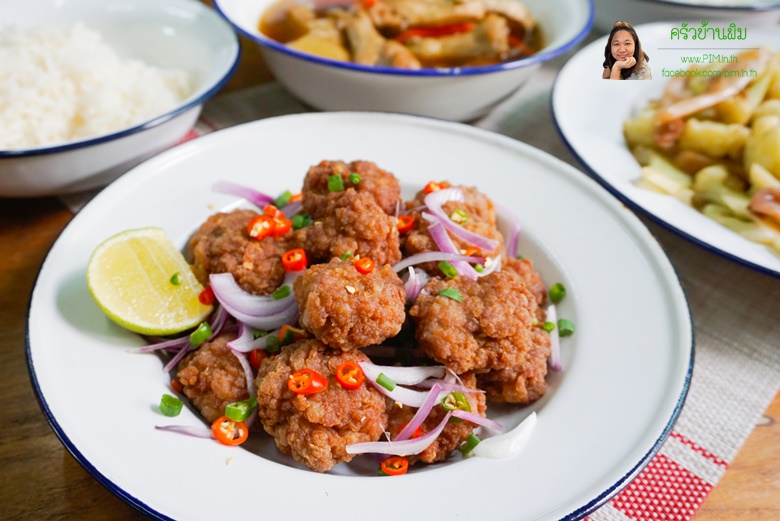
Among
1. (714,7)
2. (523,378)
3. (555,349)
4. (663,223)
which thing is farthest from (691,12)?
(523,378)

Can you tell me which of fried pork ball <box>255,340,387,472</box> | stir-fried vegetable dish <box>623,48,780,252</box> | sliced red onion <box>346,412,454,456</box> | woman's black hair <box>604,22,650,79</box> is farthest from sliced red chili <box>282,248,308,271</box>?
stir-fried vegetable dish <box>623,48,780,252</box>

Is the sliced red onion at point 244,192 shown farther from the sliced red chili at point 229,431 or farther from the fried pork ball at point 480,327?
the sliced red chili at point 229,431

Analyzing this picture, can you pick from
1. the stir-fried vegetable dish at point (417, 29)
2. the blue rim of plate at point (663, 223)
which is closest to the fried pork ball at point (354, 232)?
the blue rim of plate at point (663, 223)

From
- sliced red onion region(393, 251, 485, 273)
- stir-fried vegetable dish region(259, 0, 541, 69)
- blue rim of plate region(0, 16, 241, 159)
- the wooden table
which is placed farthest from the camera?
stir-fried vegetable dish region(259, 0, 541, 69)

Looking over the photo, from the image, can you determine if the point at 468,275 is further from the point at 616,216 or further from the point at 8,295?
the point at 8,295

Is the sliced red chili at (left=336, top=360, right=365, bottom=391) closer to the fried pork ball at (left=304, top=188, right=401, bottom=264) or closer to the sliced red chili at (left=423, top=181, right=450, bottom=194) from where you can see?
the fried pork ball at (left=304, top=188, right=401, bottom=264)

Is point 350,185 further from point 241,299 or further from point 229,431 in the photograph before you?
point 229,431
